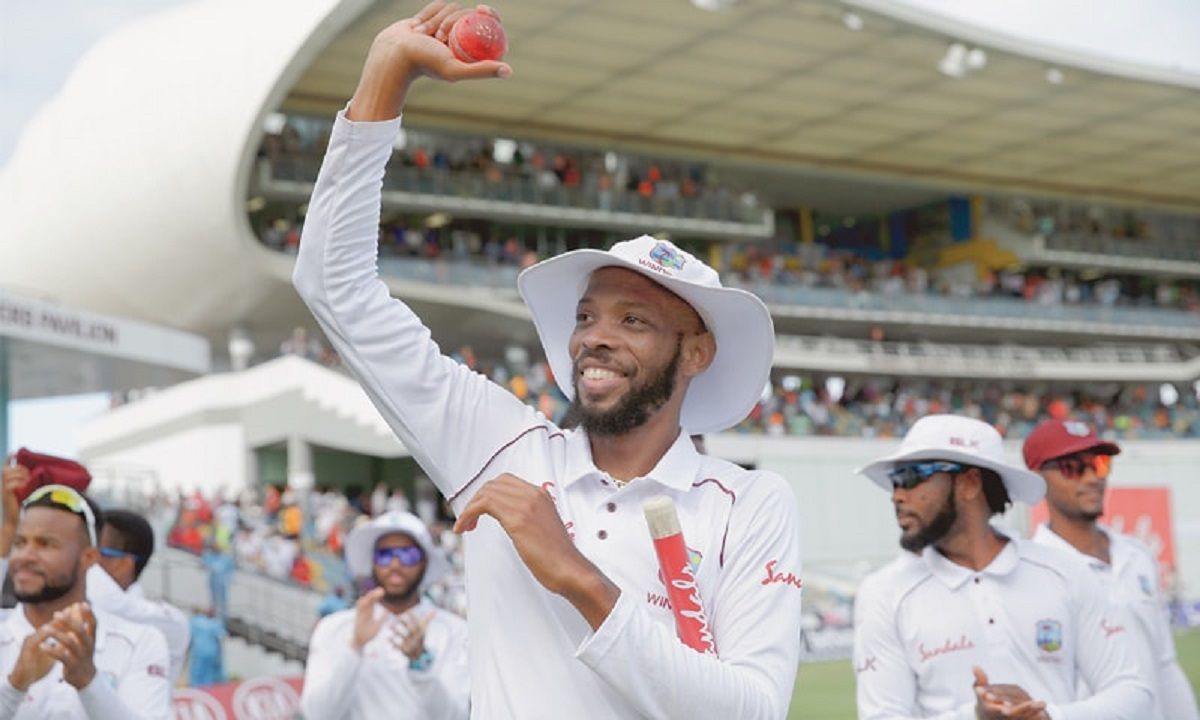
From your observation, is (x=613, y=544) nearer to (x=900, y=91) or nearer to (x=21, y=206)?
(x=900, y=91)

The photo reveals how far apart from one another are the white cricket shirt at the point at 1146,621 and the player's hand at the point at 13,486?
371 centimetres

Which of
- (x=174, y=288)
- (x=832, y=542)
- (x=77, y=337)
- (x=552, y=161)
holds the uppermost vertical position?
(x=552, y=161)

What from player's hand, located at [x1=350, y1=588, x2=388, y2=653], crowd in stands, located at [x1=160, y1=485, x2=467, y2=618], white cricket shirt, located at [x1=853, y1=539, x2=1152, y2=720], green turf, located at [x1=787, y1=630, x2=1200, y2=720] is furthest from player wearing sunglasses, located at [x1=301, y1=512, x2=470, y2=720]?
crowd in stands, located at [x1=160, y1=485, x2=467, y2=618]

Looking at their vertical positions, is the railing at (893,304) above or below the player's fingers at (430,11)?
above

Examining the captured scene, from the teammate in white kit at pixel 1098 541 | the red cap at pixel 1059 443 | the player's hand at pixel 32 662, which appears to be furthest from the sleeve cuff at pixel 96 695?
the red cap at pixel 1059 443

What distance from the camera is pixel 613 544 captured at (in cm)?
298

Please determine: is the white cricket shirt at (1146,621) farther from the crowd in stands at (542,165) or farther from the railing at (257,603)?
the crowd in stands at (542,165)

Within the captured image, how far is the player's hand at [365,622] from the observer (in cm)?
694

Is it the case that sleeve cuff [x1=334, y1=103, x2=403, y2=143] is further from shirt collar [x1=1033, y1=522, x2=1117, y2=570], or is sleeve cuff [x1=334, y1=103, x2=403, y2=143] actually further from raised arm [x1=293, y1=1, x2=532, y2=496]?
shirt collar [x1=1033, y1=522, x2=1117, y2=570]

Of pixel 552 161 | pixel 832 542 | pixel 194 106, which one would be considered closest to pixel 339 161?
pixel 832 542

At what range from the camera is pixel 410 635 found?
689cm

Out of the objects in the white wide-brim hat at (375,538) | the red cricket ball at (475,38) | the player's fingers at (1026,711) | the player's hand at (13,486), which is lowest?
the player's fingers at (1026,711)

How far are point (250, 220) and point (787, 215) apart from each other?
18535mm

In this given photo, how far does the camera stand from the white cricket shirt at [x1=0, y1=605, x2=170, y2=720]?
4.99 m
